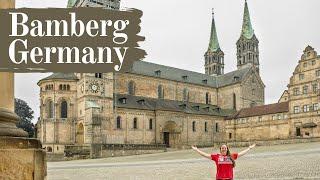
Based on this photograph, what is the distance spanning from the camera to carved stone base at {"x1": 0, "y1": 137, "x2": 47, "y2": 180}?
6.55 m

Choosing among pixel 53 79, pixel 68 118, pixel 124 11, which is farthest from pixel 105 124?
pixel 124 11

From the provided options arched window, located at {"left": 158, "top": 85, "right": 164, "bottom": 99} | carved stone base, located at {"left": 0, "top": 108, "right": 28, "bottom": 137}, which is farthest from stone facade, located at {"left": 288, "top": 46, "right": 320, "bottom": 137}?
carved stone base, located at {"left": 0, "top": 108, "right": 28, "bottom": 137}

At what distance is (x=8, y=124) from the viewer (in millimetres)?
6832

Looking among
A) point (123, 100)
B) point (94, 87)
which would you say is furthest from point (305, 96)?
point (94, 87)

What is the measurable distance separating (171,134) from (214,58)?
43177 mm

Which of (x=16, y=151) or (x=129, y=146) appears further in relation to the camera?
(x=129, y=146)

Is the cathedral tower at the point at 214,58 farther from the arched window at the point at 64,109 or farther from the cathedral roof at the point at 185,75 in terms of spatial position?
the arched window at the point at 64,109

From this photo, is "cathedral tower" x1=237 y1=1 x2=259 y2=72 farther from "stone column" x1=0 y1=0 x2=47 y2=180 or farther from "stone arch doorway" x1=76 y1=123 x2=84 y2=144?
"stone column" x1=0 y1=0 x2=47 y2=180

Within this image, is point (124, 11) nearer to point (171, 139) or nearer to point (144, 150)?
point (144, 150)

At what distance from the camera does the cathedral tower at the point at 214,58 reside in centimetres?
10485

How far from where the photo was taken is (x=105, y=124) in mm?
58656

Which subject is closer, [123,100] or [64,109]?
[64,109]

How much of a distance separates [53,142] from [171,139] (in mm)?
17990

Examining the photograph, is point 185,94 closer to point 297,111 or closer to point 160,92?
point 160,92
